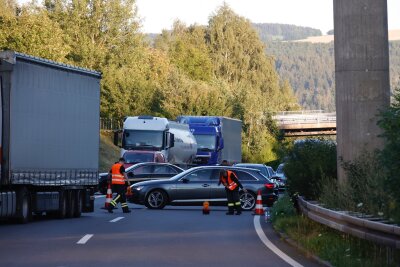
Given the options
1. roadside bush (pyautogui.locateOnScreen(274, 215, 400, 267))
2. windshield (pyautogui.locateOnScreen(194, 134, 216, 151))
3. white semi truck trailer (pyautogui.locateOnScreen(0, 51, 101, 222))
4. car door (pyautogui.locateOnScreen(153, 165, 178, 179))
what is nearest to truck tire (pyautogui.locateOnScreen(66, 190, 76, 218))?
white semi truck trailer (pyautogui.locateOnScreen(0, 51, 101, 222))

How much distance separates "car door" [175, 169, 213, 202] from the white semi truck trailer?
15.7ft

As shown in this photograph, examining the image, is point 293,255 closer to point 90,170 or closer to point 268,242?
point 268,242

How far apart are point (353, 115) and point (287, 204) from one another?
5.12m

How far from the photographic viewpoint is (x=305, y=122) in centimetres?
10925

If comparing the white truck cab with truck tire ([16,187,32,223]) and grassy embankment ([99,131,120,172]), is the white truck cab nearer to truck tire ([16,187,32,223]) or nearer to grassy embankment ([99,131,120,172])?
grassy embankment ([99,131,120,172])

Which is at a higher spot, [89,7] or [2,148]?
[89,7]

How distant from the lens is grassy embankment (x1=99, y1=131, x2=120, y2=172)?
220ft

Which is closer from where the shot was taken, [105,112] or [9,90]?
[9,90]

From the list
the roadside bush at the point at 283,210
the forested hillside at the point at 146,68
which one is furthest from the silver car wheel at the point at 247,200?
the forested hillside at the point at 146,68

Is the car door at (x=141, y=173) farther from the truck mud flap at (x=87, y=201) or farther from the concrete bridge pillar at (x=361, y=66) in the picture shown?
the concrete bridge pillar at (x=361, y=66)

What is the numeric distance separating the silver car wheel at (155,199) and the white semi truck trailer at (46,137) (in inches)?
174

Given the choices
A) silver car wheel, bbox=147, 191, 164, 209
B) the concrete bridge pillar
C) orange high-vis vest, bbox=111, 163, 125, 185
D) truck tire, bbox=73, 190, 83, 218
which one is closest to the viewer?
the concrete bridge pillar

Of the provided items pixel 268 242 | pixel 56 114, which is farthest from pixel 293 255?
pixel 56 114

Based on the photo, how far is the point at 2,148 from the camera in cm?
2236
